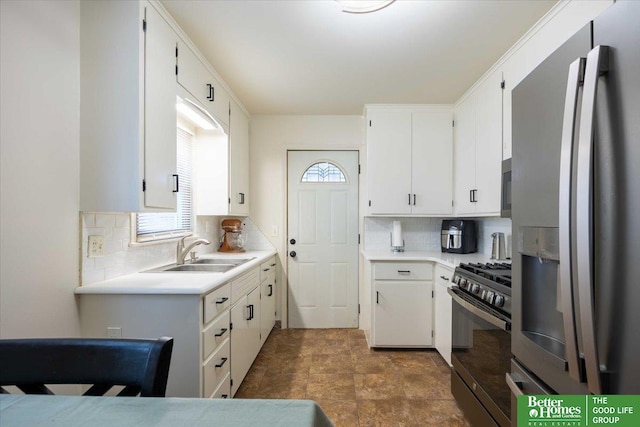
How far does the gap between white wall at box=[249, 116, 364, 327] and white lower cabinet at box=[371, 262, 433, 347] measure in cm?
119

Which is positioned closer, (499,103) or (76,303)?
(76,303)

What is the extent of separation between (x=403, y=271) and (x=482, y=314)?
1.33 m

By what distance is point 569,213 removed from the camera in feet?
2.31

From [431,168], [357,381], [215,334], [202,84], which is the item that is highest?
[202,84]

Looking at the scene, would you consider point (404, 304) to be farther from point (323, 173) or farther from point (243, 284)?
point (323, 173)

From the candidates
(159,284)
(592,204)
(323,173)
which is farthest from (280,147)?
(592,204)

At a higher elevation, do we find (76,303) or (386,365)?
(76,303)

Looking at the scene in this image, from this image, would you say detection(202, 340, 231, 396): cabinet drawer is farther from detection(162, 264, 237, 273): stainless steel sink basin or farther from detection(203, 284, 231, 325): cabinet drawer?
detection(162, 264, 237, 273): stainless steel sink basin

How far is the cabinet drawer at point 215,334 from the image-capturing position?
157cm

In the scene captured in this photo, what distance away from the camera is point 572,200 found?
0.70 meters

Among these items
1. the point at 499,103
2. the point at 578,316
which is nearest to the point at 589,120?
the point at 578,316

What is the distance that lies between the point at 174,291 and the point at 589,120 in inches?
65.1

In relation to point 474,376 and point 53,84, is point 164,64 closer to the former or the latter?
point 53,84

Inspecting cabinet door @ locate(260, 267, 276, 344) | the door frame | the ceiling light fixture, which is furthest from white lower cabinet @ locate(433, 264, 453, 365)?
the ceiling light fixture
